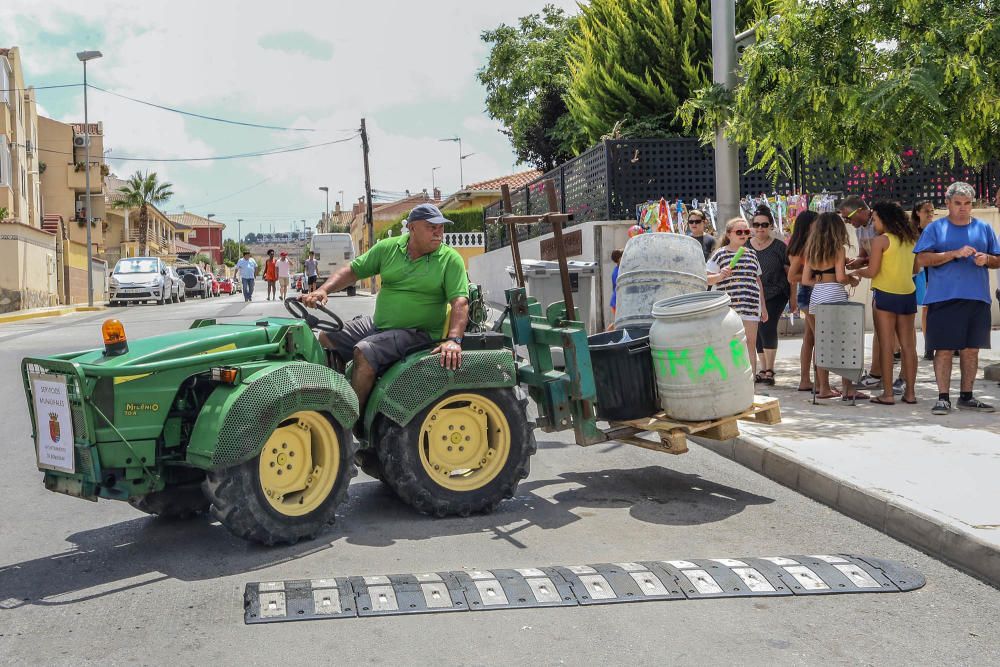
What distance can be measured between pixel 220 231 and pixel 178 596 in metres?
161

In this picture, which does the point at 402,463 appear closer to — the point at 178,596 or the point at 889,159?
the point at 178,596

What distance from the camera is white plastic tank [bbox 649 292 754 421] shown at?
638cm

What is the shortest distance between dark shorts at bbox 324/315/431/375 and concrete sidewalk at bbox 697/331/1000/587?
2.66m

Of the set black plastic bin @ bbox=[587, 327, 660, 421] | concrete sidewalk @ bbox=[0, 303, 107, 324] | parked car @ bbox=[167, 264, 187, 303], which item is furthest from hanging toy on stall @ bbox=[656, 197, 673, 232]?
parked car @ bbox=[167, 264, 187, 303]

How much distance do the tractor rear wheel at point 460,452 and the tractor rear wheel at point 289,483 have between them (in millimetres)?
355

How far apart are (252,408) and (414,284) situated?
146 centimetres

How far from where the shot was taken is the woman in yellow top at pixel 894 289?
920 cm

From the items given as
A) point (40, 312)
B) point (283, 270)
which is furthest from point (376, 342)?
point (283, 270)

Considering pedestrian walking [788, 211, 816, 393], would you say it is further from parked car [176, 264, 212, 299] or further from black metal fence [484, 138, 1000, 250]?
parked car [176, 264, 212, 299]

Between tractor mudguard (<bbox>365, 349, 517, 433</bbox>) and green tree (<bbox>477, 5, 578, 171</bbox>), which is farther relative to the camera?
green tree (<bbox>477, 5, 578, 171</bbox>)

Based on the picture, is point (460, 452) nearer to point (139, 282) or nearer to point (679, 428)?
point (679, 428)

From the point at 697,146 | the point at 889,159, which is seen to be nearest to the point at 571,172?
the point at 697,146

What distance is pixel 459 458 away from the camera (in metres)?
6.16

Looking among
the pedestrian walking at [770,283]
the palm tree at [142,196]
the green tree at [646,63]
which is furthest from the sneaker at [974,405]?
the palm tree at [142,196]
